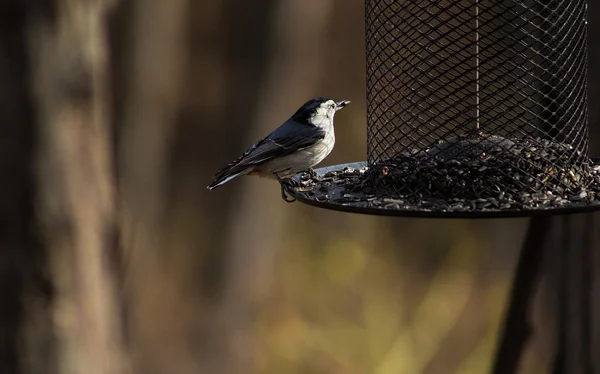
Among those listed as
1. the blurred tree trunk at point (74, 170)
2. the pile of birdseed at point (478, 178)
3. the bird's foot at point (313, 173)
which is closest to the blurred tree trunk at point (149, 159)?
the blurred tree trunk at point (74, 170)

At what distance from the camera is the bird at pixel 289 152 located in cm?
479

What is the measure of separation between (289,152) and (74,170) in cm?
141

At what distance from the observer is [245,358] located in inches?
290

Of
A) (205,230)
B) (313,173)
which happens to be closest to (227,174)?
(313,173)

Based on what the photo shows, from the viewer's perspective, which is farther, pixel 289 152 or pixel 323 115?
pixel 323 115

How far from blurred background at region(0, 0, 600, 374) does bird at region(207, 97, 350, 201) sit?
3.31 ft

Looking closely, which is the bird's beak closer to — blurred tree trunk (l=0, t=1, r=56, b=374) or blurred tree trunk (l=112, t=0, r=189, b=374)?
blurred tree trunk (l=0, t=1, r=56, b=374)

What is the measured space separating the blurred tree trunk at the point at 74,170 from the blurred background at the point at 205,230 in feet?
0.04

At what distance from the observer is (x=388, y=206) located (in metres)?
3.35

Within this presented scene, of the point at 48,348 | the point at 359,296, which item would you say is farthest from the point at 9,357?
the point at 359,296

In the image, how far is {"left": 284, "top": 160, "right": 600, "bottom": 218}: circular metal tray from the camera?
9.70ft

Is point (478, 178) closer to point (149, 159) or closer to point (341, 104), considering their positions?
point (341, 104)

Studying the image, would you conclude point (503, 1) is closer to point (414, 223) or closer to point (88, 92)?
point (88, 92)

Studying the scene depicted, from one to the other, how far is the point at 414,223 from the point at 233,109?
7.93 feet
